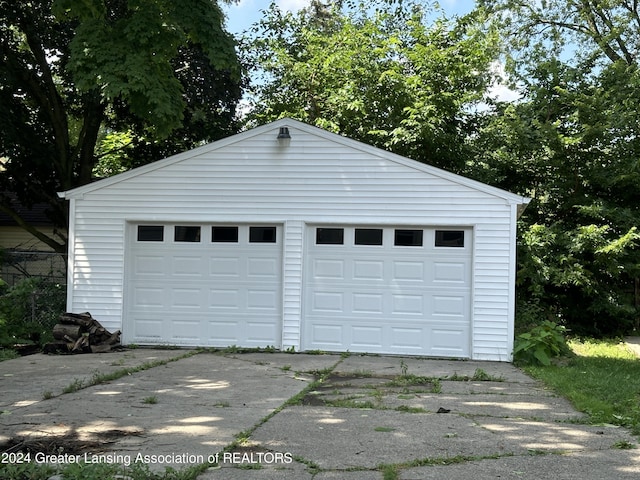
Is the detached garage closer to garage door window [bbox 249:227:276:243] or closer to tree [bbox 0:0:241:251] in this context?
garage door window [bbox 249:227:276:243]

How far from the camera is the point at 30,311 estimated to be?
37.2 ft

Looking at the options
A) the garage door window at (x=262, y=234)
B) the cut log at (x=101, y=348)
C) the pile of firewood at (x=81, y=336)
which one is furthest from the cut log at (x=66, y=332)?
the garage door window at (x=262, y=234)

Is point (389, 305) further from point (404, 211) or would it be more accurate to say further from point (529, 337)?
point (529, 337)

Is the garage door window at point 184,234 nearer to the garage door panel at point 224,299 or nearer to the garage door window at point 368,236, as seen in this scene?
the garage door panel at point 224,299

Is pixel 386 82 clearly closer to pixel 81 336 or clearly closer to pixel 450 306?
pixel 450 306

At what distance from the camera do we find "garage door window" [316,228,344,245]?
10.5m

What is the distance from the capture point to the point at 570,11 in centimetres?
2112

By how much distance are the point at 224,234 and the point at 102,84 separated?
3.34 m

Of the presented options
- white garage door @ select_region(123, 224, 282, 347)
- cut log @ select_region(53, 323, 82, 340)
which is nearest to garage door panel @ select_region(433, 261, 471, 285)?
white garage door @ select_region(123, 224, 282, 347)

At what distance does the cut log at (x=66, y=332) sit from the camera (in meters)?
9.87

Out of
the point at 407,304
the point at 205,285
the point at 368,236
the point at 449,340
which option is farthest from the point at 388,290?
the point at 205,285

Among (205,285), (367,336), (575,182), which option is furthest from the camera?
(575,182)

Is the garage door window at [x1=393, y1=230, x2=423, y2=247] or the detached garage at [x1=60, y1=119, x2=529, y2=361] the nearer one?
the detached garage at [x1=60, y1=119, x2=529, y2=361]

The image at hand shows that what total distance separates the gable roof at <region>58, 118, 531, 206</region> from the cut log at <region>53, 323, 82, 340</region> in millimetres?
2332
